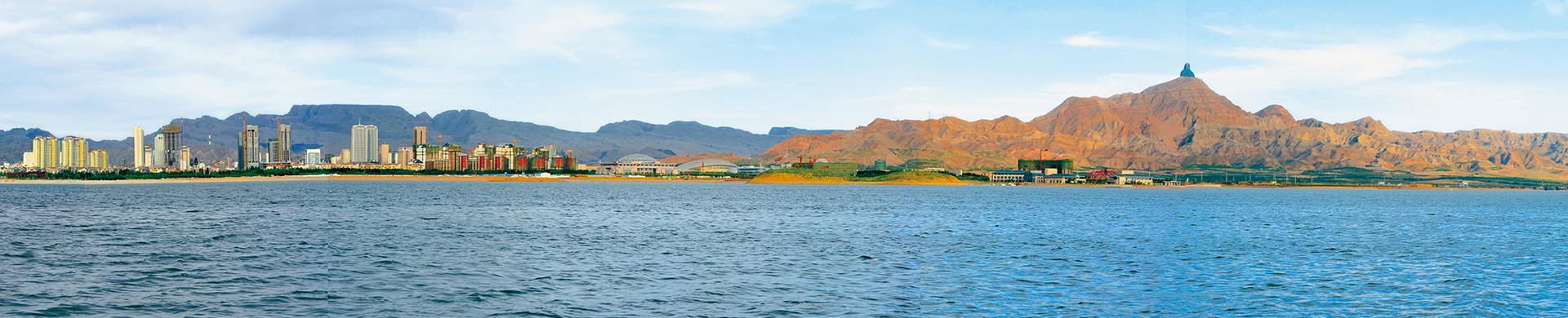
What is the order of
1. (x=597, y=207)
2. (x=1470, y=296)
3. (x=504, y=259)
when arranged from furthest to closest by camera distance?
(x=597, y=207) → (x=504, y=259) → (x=1470, y=296)

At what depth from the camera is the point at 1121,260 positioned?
51.0m

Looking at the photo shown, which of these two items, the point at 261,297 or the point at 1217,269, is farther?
the point at 1217,269

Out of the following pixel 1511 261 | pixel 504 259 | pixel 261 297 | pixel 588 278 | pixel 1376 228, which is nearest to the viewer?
pixel 261 297

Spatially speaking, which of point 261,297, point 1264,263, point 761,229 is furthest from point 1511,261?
point 261,297

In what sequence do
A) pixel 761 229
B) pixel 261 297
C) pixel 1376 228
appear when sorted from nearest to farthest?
pixel 261 297
pixel 761 229
pixel 1376 228

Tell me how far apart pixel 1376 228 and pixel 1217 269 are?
188 ft

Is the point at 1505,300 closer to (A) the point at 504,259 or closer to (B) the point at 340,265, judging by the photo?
(A) the point at 504,259

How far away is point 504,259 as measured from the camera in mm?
50375

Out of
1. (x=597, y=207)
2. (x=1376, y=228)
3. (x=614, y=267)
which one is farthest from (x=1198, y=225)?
(x=597, y=207)

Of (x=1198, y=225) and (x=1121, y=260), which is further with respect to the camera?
(x=1198, y=225)

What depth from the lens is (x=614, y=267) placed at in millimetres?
45281

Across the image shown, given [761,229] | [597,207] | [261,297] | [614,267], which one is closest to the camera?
[261,297]

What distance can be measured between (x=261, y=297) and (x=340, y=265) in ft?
41.9

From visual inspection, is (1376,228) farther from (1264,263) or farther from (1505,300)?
(1505,300)
